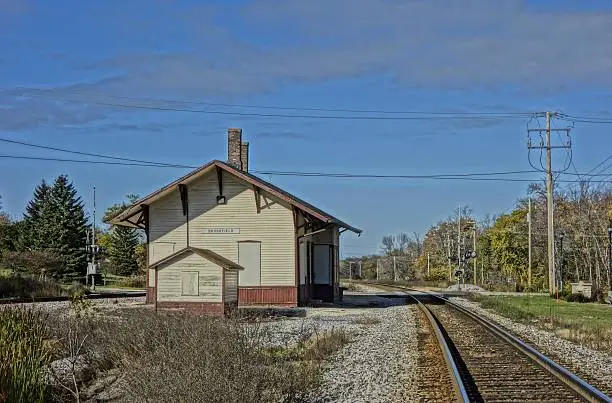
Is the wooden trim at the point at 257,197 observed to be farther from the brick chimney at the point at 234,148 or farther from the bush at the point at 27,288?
the bush at the point at 27,288

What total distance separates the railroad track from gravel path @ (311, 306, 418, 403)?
591 mm

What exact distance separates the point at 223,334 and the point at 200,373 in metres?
2.68

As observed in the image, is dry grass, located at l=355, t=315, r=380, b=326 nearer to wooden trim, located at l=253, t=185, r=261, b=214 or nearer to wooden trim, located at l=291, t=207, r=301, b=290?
wooden trim, located at l=291, t=207, r=301, b=290

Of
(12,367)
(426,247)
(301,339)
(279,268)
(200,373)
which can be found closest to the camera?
(200,373)

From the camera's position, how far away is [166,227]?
107 feet

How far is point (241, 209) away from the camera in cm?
3206

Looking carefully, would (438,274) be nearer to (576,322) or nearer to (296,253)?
(296,253)

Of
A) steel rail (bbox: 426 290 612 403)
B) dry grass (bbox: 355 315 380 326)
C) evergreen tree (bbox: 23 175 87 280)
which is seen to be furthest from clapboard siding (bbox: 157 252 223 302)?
evergreen tree (bbox: 23 175 87 280)

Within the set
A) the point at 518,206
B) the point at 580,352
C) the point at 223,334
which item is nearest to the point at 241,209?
the point at 580,352

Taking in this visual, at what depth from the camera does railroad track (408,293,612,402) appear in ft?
35.3

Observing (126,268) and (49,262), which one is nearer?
(49,262)

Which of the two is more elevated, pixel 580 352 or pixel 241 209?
pixel 241 209

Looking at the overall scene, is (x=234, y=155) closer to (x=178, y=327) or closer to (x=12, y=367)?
(x=178, y=327)

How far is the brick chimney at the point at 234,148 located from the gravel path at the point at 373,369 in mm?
15822
